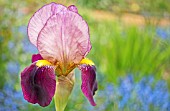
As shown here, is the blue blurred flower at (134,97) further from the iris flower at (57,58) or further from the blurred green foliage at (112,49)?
the iris flower at (57,58)

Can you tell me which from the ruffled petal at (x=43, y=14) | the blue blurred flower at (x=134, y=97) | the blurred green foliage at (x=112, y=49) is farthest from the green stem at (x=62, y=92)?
the blurred green foliage at (x=112, y=49)

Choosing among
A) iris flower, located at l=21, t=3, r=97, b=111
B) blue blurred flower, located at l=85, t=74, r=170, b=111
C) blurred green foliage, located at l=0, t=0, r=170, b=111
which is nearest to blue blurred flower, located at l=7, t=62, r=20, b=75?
blurred green foliage, located at l=0, t=0, r=170, b=111

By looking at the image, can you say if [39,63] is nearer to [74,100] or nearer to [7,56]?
[74,100]

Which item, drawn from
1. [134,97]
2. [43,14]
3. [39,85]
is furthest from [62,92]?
[134,97]

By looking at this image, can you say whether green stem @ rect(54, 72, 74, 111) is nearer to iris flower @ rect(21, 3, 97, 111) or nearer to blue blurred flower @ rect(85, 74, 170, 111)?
iris flower @ rect(21, 3, 97, 111)

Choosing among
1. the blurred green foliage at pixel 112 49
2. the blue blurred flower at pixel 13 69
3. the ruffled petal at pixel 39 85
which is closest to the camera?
the ruffled petal at pixel 39 85

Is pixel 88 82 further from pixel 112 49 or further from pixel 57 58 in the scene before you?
pixel 112 49

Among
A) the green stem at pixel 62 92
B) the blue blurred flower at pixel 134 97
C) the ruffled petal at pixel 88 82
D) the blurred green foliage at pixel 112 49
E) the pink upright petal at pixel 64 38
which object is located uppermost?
the pink upright petal at pixel 64 38

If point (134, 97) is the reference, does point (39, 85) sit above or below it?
above
